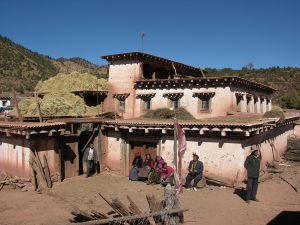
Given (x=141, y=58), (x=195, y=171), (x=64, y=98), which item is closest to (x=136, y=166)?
(x=195, y=171)

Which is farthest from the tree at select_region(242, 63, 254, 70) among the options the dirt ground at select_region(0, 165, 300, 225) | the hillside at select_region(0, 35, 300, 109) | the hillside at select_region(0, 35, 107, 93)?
the dirt ground at select_region(0, 165, 300, 225)

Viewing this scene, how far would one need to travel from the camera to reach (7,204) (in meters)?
12.5

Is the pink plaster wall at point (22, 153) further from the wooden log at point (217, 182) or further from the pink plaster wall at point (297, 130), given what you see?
the pink plaster wall at point (297, 130)

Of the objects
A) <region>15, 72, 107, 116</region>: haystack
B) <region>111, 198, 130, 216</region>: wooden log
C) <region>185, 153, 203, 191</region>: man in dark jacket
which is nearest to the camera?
<region>111, 198, 130, 216</region>: wooden log

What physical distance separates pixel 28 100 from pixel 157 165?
1369cm

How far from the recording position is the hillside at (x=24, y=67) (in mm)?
68125

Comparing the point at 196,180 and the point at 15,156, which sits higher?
the point at 15,156

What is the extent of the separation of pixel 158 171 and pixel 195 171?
2105 millimetres

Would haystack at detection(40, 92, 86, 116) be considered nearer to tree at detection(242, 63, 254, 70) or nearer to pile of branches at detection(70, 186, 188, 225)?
pile of branches at detection(70, 186, 188, 225)

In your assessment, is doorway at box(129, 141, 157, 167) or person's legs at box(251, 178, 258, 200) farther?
doorway at box(129, 141, 157, 167)

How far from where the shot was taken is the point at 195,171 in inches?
559

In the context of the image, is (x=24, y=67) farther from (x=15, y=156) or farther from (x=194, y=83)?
(x=15, y=156)

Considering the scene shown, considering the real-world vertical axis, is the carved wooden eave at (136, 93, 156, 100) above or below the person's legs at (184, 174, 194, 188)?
above

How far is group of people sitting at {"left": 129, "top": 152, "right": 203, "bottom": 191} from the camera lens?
1425 cm
